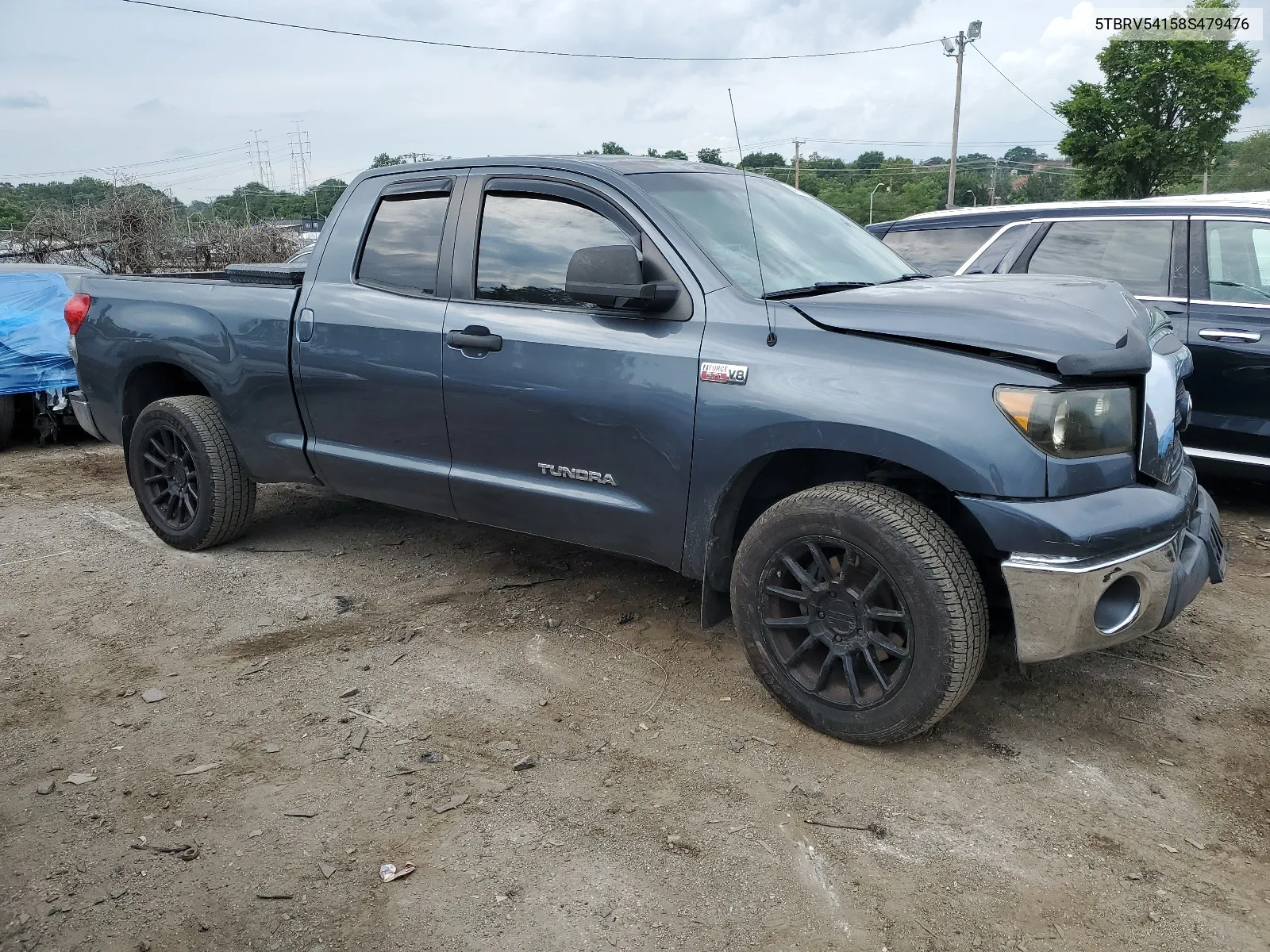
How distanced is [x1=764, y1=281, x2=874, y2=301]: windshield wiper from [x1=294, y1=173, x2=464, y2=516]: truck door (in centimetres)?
137

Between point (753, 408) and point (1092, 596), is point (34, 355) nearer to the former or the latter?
point (753, 408)

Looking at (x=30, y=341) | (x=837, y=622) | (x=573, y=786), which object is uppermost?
(x=30, y=341)

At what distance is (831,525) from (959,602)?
0.43 meters

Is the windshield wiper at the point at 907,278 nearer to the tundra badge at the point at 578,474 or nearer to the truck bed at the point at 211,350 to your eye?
the tundra badge at the point at 578,474

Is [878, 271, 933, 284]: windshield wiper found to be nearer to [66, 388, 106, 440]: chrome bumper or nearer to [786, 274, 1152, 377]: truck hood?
[786, 274, 1152, 377]: truck hood

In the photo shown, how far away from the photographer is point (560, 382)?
358 centimetres

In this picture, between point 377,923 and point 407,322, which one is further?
point 407,322

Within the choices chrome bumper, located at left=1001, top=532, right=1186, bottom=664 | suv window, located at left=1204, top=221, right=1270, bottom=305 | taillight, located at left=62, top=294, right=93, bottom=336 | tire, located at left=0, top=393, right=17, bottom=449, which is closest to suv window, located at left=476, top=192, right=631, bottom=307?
chrome bumper, located at left=1001, top=532, right=1186, bottom=664

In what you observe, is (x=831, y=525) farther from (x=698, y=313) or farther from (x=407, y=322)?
(x=407, y=322)

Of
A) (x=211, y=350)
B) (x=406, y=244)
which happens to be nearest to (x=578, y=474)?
(x=406, y=244)

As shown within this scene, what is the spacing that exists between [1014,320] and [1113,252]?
334 centimetres

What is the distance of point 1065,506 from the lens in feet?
9.02

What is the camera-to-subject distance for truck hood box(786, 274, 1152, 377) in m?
2.78

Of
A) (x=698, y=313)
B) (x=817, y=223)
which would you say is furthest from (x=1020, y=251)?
(x=698, y=313)
